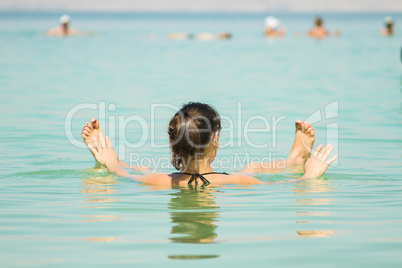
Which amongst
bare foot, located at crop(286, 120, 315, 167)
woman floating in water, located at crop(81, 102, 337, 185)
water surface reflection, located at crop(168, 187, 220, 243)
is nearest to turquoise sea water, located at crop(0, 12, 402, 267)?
water surface reflection, located at crop(168, 187, 220, 243)

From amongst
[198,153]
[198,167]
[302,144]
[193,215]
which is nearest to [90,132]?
[198,167]

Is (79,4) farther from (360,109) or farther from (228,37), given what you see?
(360,109)

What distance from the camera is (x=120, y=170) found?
6.70m

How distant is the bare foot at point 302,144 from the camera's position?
6.65 m

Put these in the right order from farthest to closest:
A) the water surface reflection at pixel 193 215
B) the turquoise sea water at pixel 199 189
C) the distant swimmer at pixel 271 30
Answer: the distant swimmer at pixel 271 30 < the water surface reflection at pixel 193 215 < the turquoise sea water at pixel 199 189

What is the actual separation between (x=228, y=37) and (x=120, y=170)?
1013 inches

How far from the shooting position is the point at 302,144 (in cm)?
679

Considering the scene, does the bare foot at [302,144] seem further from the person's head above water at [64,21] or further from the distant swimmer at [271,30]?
the distant swimmer at [271,30]

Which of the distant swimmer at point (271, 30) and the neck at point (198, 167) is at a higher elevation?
the distant swimmer at point (271, 30)

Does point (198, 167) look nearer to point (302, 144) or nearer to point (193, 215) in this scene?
point (193, 215)

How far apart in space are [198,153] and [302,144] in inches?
60.9

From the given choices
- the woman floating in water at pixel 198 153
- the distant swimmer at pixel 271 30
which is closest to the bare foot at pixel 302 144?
the woman floating in water at pixel 198 153

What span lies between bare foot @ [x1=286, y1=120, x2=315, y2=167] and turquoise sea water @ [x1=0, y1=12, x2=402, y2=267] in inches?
9.3

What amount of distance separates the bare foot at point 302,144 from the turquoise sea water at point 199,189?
0.24m
